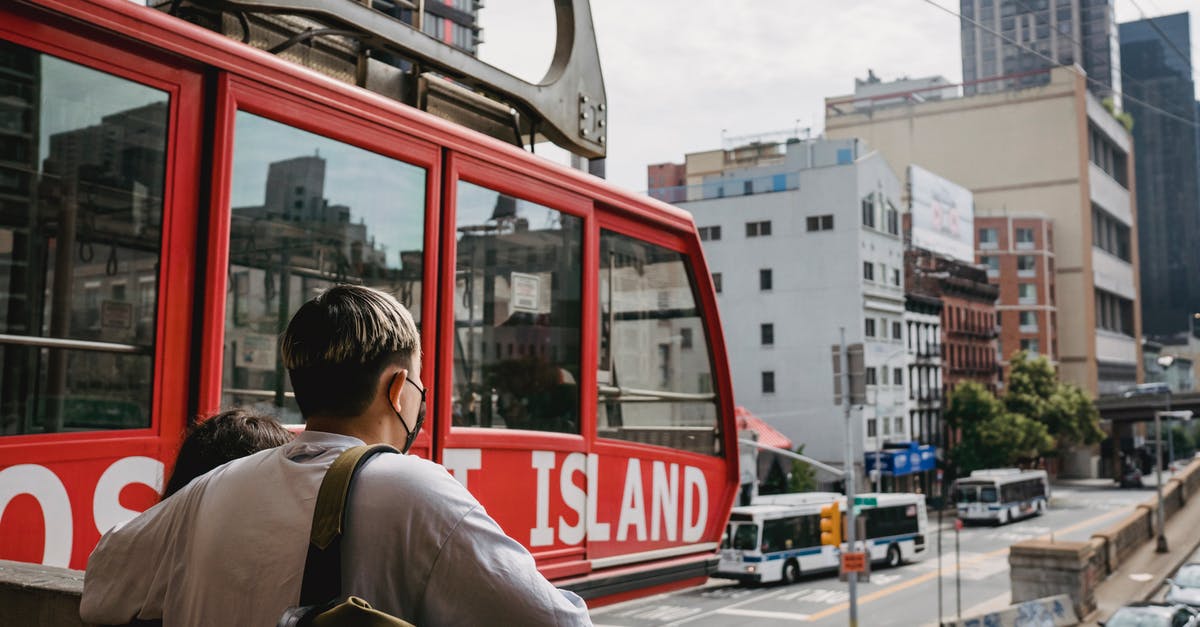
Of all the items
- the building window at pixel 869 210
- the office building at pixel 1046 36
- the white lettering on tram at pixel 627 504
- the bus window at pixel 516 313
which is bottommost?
the white lettering on tram at pixel 627 504

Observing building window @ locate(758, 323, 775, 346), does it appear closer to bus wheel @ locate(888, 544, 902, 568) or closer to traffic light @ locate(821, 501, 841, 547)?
bus wheel @ locate(888, 544, 902, 568)

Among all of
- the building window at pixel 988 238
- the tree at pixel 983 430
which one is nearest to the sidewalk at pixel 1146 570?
the tree at pixel 983 430

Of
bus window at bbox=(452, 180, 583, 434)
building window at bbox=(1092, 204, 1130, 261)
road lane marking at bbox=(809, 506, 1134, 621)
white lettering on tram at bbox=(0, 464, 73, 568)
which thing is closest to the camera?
white lettering on tram at bbox=(0, 464, 73, 568)

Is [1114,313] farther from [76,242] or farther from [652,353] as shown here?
[76,242]

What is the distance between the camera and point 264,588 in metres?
1.71

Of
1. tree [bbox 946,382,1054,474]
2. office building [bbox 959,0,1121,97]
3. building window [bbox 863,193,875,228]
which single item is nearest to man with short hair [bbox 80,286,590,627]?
building window [bbox 863,193,875,228]

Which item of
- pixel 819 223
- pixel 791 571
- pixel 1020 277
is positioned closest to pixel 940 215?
pixel 1020 277

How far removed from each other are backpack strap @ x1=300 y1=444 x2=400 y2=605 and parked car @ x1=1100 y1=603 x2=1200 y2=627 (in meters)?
23.0

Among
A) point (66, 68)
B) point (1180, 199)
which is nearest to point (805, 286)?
point (66, 68)

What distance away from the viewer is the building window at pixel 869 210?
57.0 m

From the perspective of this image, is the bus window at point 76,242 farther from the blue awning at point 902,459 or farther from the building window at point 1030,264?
the building window at point 1030,264

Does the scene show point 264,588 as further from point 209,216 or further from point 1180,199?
point 1180,199

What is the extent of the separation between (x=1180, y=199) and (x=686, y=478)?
185 metres

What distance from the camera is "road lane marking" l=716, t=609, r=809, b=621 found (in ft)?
106
